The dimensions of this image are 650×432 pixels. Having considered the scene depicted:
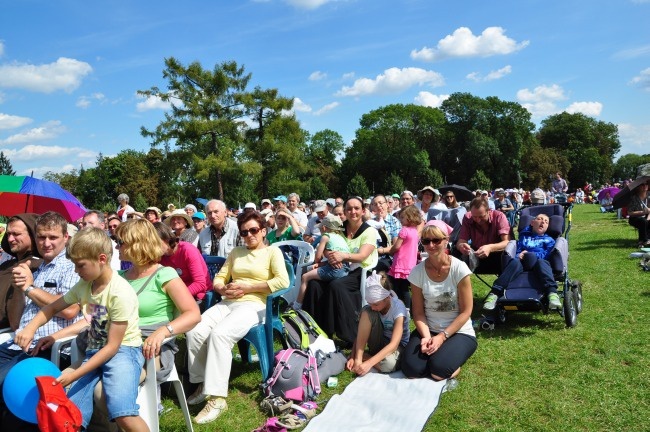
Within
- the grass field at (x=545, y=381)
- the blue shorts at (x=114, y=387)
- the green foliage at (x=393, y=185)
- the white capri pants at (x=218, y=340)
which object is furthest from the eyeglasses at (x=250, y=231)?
the green foliage at (x=393, y=185)

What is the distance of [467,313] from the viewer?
450cm

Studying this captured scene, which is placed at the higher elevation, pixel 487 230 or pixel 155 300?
pixel 487 230

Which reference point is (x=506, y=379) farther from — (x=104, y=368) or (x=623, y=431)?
(x=104, y=368)

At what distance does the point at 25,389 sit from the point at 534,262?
5.18m

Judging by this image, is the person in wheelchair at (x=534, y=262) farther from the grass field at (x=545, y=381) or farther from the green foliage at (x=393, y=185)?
the green foliage at (x=393, y=185)

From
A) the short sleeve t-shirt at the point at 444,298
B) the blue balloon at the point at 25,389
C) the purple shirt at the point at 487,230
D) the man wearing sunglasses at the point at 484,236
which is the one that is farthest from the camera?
the purple shirt at the point at 487,230

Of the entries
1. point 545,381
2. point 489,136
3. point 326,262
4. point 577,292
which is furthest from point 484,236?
point 489,136

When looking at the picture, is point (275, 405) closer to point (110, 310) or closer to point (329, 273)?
point (110, 310)

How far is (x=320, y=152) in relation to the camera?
2869 inches

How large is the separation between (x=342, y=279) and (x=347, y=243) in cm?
53

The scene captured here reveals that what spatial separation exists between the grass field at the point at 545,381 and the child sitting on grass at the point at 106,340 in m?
1.03

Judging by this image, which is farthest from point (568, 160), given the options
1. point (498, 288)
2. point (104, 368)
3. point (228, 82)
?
point (104, 368)

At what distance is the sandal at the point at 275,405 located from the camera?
397 cm

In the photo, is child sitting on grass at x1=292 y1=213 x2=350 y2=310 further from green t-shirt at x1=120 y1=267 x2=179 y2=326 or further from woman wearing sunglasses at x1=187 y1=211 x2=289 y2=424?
green t-shirt at x1=120 y1=267 x2=179 y2=326
